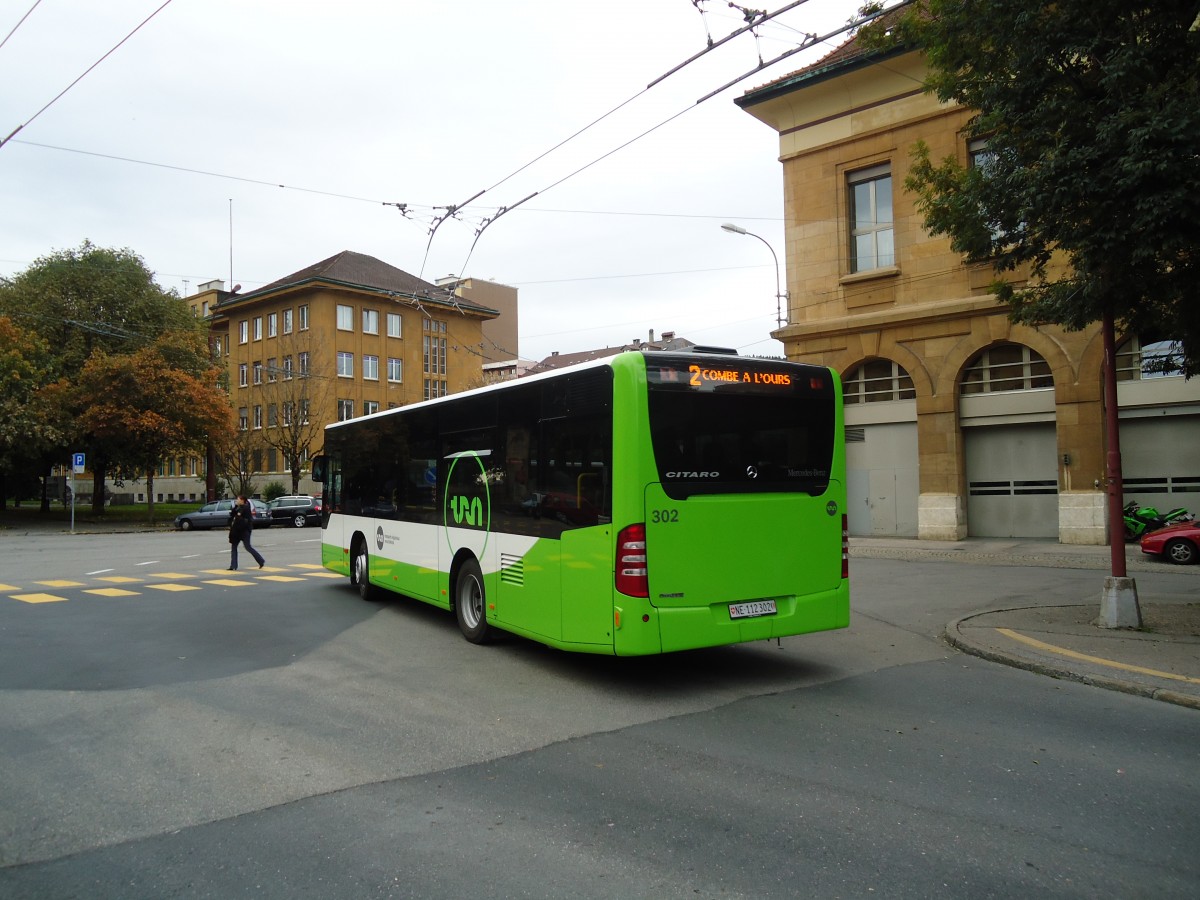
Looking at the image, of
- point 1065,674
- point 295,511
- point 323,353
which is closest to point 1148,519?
point 1065,674

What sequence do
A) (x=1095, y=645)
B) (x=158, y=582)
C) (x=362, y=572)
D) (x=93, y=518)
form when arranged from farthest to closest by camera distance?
1. (x=93, y=518)
2. (x=158, y=582)
3. (x=362, y=572)
4. (x=1095, y=645)

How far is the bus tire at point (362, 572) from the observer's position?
1362 cm

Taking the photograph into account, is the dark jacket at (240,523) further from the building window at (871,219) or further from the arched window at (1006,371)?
the arched window at (1006,371)

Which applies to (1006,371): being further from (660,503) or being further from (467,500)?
(660,503)

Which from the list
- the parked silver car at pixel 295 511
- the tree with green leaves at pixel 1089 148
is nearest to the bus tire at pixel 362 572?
the tree with green leaves at pixel 1089 148

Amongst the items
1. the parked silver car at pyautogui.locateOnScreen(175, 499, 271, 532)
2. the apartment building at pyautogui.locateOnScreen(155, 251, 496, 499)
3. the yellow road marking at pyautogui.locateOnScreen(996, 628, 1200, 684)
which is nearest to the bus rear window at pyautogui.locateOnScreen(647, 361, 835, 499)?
the yellow road marking at pyautogui.locateOnScreen(996, 628, 1200, 684)

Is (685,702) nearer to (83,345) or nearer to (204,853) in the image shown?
(204,853)

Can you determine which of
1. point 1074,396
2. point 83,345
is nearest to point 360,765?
point 1074,396

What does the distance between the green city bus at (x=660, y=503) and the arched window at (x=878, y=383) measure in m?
17.4

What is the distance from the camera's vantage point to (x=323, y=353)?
187 feet

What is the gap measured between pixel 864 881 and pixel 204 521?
41.4m

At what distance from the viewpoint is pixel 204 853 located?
4.31m

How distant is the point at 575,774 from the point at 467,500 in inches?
190

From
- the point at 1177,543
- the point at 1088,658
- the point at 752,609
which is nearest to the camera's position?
the point at 752,609
